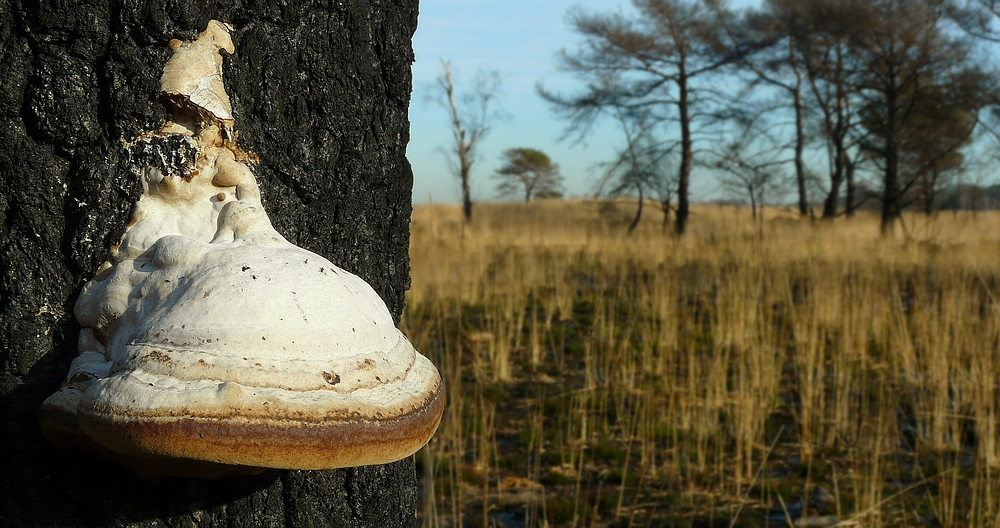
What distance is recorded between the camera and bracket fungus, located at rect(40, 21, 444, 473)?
2.30 feet

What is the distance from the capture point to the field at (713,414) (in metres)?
2.99

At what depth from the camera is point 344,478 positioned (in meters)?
1.19

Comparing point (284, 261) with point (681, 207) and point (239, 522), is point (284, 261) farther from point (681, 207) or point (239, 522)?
point (681, 207)

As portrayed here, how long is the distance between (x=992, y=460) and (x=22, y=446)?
11.3 feet

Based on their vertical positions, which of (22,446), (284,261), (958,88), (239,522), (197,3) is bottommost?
(239,522)

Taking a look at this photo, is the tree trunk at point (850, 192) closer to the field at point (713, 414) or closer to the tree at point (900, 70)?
the tree at point (900, 70)

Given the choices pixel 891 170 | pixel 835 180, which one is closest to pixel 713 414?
pixel 891 170

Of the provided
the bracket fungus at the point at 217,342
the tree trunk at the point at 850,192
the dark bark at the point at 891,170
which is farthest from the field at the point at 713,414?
the tree trunk at the point at 850,192

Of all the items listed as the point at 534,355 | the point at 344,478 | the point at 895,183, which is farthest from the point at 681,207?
the point at 344,478

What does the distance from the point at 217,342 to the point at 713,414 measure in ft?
11.3

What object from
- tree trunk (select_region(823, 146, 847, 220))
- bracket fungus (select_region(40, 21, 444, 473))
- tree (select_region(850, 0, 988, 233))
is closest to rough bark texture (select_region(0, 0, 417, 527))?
bracket fungus (select_region(40, 21, 444, 473))

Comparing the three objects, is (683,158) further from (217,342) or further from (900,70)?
(217,342)

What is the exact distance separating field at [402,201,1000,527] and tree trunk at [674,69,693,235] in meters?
8.43

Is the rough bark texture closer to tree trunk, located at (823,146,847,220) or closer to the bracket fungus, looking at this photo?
the bracket fungus
